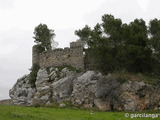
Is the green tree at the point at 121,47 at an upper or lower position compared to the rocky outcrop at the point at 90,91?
upper

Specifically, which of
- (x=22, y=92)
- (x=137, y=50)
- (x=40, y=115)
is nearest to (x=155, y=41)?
(x=137, y=50)

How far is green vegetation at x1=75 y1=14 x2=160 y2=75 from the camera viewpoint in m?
45.7

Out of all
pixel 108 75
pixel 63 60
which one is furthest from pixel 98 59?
pixel 63 60

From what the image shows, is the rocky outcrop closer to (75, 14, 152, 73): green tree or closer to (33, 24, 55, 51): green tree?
(75, 14, 152, 73): green tree

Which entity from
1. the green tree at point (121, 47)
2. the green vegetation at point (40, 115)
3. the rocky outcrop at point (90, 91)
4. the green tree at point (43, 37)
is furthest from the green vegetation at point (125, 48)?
the green vegetation at point (40, 115)

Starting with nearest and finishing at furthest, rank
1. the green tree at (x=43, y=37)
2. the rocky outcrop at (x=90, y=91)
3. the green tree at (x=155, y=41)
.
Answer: the rocky outcrop at (x=90, y=91) < the green tree at (x=155, y=41) < the green tree at (x=43, y=37)

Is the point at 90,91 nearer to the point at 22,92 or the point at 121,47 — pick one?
the point at 121,47

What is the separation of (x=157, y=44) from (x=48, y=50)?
74.8ft

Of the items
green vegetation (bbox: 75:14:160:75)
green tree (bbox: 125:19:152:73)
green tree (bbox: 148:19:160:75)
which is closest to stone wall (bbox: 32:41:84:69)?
green vegetation (bbox: 75:14:160:75)

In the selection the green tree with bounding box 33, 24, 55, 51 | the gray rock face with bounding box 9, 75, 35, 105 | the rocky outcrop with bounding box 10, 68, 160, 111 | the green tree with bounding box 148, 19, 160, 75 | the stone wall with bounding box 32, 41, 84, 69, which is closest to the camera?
the rocky outcrop with bounding box 10, 68, 160, 111

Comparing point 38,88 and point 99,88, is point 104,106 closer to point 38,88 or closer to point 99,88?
point 99,88

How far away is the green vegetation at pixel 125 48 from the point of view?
45.7 metres

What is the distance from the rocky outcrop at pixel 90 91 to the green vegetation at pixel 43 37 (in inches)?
302

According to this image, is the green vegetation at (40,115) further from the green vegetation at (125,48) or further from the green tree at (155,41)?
the green tree at (155,41)
